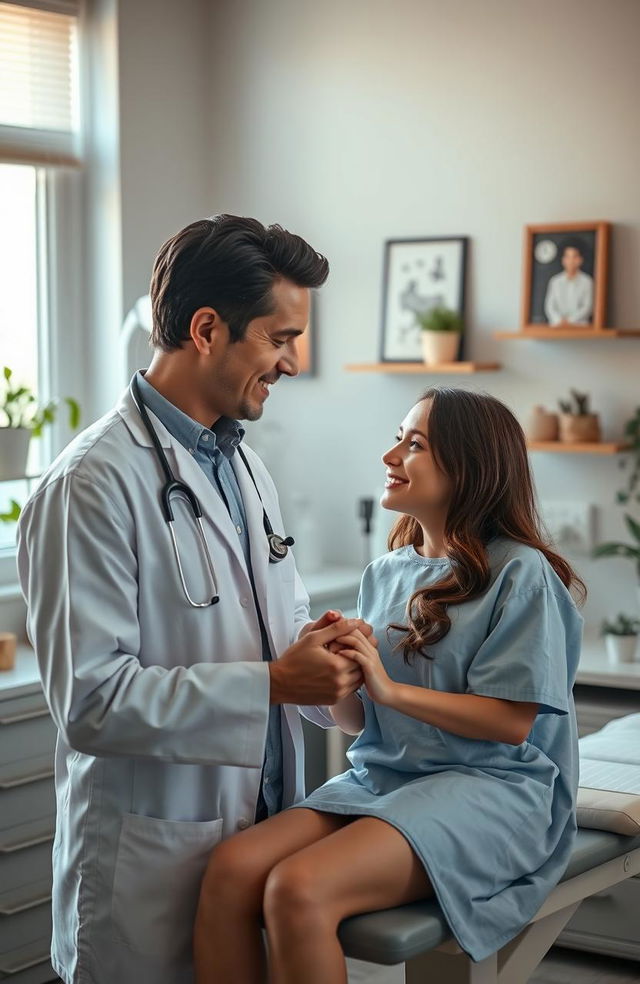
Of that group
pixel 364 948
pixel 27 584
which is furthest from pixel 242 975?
pixel 27 584

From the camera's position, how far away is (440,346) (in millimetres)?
3508

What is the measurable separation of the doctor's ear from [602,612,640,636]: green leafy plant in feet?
5.56

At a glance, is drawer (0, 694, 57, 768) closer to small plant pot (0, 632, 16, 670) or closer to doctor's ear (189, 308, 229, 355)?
small plant pot (0, 632, 16, 670)

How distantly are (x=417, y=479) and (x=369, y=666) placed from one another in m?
0.36

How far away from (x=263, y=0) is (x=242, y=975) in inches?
120

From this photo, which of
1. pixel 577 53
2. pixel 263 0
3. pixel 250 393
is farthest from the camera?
pixel 263 0

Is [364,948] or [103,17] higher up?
[103,17]

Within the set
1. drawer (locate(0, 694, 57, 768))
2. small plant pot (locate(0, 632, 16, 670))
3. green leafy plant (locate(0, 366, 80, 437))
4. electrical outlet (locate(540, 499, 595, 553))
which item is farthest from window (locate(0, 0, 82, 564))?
electrical outlet (locate(540, 499, 595, 553))

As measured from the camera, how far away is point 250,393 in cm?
183

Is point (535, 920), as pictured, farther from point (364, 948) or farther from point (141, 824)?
point (141, 824)

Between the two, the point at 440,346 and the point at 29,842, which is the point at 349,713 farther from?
the point at 440,346

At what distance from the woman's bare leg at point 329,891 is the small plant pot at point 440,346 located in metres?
1.97

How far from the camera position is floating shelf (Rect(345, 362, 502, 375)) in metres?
3.44

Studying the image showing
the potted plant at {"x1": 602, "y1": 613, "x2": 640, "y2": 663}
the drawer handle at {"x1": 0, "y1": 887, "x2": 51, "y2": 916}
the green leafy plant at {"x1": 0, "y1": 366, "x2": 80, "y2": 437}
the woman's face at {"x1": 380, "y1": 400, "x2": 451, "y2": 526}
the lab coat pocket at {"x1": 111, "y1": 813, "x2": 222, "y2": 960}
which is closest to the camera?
the lab coat pocket at {"x1": 111, "y1": 813, "x2": 222, "y2": 960}
